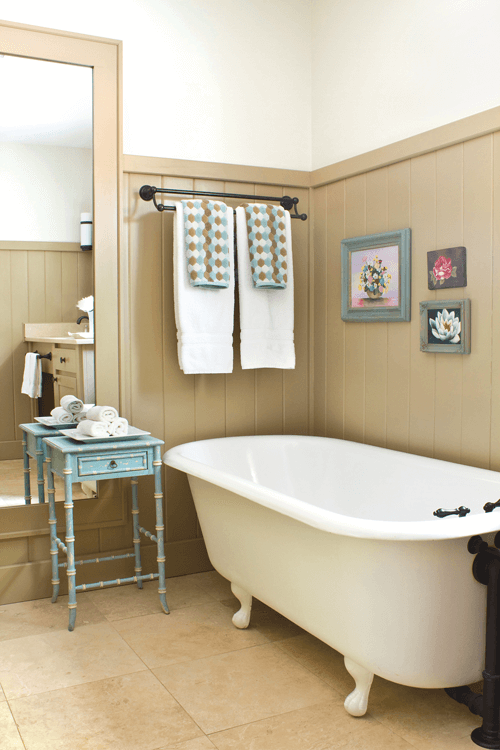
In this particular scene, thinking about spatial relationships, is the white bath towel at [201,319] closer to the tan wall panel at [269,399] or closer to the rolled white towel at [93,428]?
the tan wall panel at [269,399]

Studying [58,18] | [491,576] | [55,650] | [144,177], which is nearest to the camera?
[491,576]

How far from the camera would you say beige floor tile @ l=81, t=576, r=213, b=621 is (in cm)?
266

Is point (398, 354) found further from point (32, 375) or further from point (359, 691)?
point (32, 375)

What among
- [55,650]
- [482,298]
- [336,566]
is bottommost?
[55,650]

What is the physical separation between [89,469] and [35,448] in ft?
1.13

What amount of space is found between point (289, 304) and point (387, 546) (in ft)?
5.27

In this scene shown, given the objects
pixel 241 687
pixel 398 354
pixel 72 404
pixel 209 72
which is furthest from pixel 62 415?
pixel 209 72

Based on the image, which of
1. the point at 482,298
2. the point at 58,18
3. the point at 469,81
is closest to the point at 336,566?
the point at 482,298

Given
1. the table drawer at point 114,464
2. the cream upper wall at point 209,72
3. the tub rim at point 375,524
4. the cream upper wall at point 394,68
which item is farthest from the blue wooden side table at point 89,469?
the cream upper wall at point 394,68

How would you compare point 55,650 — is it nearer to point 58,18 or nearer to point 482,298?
point 482,298

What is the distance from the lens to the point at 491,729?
174cm

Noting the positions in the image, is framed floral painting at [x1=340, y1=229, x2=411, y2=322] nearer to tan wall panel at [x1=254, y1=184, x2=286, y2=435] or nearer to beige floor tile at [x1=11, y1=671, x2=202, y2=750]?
tan wall panel at [x1=254, y1=184, x2=286, y2=435]

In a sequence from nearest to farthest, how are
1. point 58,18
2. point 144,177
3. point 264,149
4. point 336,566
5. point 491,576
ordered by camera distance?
point 491,576
point 336,566
point 58,18
point 144,177
point 264,149

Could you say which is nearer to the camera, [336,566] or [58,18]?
[336,566]
